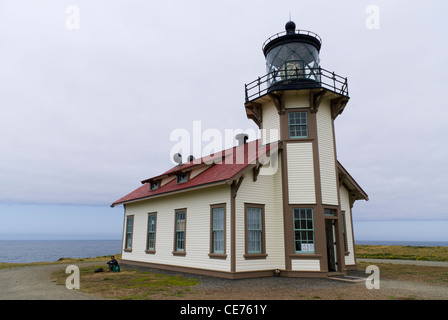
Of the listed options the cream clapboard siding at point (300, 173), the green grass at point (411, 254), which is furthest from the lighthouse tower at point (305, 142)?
the green grass at point (411, 254)

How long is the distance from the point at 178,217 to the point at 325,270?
7.38 m

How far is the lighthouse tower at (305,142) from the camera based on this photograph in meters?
13.1

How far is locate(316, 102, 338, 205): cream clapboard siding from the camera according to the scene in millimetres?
13664

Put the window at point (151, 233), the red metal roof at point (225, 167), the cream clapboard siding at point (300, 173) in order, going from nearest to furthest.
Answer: the red metal roof at point (225, 167) < the cream clapboard siding at point (300, 173) < the window at point (151, 233)

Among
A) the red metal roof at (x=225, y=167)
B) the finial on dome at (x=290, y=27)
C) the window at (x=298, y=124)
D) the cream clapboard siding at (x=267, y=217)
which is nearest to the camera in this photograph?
the cream clapboard siding at (x=267, y=217)

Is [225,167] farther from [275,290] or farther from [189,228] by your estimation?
[275,290]

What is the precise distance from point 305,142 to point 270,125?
6.66 feet

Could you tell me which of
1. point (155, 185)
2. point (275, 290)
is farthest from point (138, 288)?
point (155, 185)

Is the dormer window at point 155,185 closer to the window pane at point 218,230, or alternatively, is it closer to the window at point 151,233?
the window at point 151,233

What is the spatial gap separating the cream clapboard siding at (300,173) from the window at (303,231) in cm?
47

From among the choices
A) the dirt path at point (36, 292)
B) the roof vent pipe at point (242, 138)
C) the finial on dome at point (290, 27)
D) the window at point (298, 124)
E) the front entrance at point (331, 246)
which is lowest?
the dirt path at point (36, 292)

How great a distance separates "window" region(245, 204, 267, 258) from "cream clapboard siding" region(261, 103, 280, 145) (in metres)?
3.48
